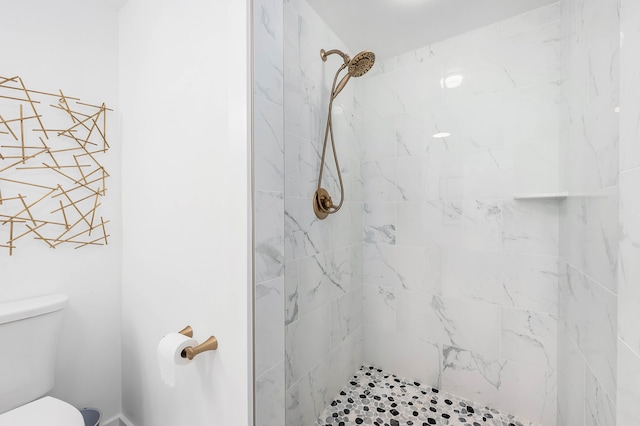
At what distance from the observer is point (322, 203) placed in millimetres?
1431

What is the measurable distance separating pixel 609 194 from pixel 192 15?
4.91 feet

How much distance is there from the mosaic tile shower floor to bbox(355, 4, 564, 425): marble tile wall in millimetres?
66

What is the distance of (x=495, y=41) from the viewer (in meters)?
1.48

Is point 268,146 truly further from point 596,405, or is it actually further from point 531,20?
point 531,20

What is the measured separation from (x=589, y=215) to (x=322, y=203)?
105cm

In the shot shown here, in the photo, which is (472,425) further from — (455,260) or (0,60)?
(0,60)

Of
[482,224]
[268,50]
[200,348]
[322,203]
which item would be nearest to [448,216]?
[482,224]

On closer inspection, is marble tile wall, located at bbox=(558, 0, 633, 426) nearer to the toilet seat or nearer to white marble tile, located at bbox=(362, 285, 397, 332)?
white marble tile, located at bbox=(362, 285, 397, 332)

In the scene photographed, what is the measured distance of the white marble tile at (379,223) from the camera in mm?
1784

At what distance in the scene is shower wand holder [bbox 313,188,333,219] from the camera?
1.41 meters

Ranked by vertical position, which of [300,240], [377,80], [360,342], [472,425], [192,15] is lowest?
[472,425]

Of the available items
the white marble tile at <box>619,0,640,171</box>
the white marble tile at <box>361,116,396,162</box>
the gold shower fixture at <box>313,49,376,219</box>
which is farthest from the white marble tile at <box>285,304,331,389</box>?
the white marble tile at <box>619,0,640,171</box>

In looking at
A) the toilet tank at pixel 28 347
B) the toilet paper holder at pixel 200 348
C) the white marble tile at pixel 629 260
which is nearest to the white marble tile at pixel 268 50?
the toilet paper holder at pixel 200 348

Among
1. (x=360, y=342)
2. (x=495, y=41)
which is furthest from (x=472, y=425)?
(x=495, y=41)
